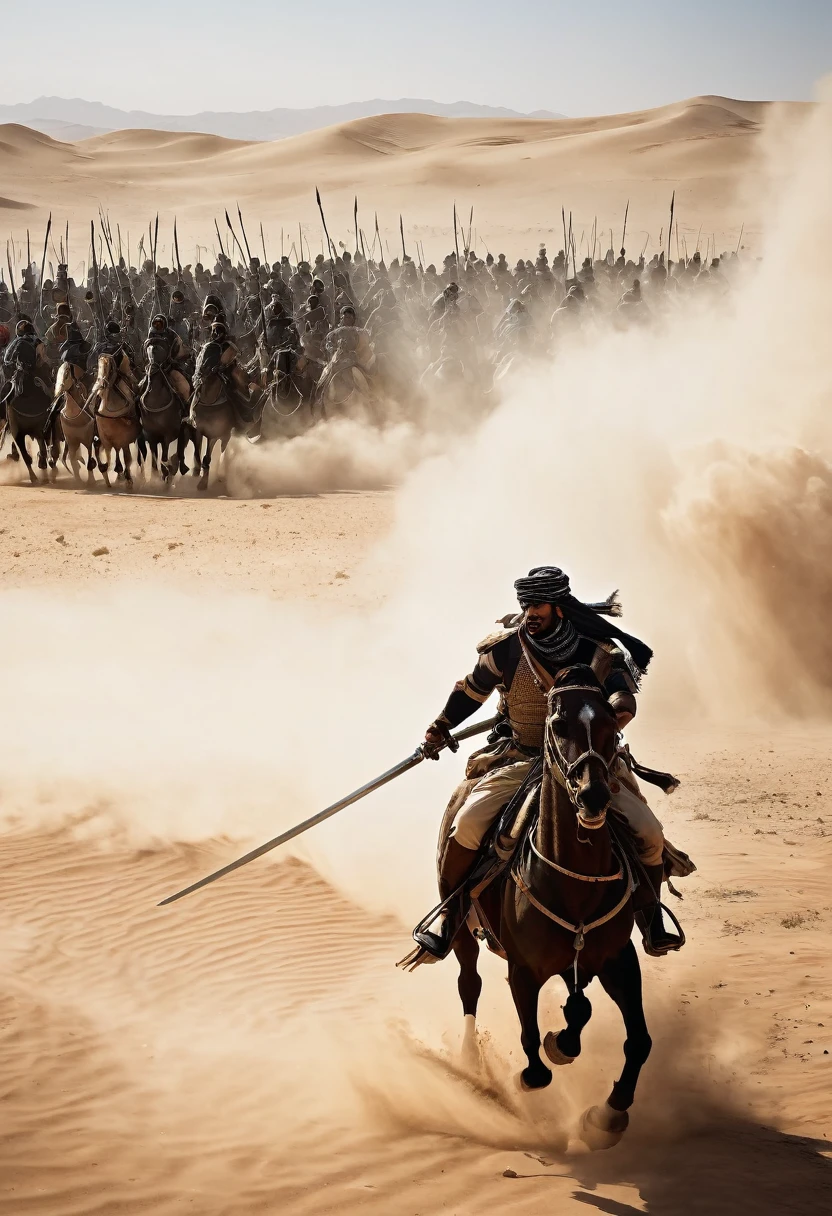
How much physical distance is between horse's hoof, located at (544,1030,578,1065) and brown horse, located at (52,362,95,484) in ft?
61.2

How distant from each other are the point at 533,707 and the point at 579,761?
3.10 ft

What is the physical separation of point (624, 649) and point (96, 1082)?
10.4 feet

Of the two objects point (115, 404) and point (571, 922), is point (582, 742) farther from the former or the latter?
point (115, 404)

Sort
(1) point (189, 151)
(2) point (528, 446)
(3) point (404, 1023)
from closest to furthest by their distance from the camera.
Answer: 1. (3) point (404, 1023)
2. (2) point (528, 446)
3. (1) point (189, 151)

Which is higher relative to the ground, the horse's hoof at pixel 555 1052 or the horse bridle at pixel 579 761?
the horse bridle at pixel 579 761

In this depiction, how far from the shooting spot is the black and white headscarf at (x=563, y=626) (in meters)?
5.28

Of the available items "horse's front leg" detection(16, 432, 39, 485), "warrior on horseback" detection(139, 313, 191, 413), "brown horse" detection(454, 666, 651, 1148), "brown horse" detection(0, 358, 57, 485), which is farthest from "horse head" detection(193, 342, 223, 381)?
"brown horse" detection(454, 666, 651, 1148)

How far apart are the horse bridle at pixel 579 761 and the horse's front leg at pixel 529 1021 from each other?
0.81 m

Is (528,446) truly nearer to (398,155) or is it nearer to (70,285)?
(70,285)

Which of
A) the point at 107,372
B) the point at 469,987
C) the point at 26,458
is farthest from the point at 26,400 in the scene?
the point at 469,987

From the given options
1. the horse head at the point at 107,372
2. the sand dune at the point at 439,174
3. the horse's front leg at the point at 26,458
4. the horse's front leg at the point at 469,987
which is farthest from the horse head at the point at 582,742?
the sand dune at the point at 439,174

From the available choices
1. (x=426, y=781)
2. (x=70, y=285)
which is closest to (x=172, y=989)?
(x=426, y=781)

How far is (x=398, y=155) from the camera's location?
98.4 meters

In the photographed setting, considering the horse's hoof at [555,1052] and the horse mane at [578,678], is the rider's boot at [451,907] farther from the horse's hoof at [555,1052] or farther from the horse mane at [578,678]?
the horse mane at [578,678]
